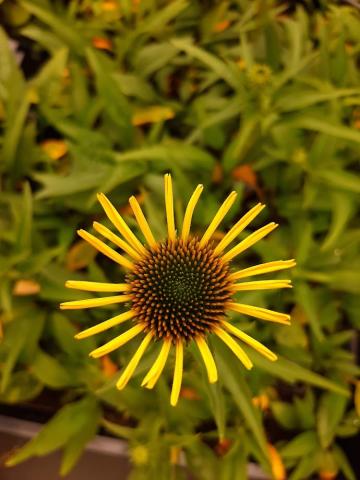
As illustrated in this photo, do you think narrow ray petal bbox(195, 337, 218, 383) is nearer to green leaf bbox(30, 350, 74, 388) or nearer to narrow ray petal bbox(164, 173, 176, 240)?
narrow ray petal bbox(164, 173, 176, 240)

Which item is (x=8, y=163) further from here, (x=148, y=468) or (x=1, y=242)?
(x=148, y=468)

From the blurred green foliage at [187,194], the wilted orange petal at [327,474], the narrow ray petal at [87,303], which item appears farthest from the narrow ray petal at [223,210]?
the wilted orange petal at [327,474]

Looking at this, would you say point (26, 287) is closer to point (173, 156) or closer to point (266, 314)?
point (173, 156)

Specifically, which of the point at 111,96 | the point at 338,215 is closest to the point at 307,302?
the point at 338,215

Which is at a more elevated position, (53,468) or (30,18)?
(30,18)

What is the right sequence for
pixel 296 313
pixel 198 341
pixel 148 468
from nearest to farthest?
pixel 198 341 < pixel 148 468 < pixel 296 313

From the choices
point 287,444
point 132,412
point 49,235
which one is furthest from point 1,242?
point 287,444
